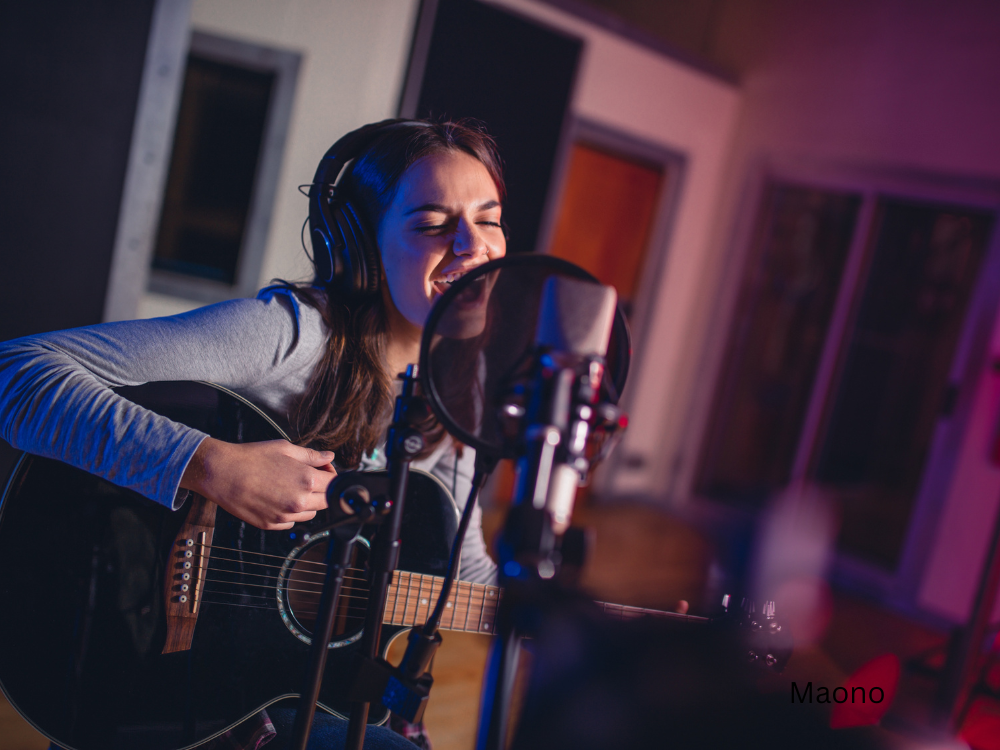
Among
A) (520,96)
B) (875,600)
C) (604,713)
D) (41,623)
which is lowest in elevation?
(875,600)

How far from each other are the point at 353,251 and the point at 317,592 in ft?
1.80

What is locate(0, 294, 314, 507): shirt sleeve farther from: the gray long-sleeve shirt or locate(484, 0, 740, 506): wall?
locate(484, 0, 740, 506): wall

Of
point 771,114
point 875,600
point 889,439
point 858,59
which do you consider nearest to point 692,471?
point 875,600

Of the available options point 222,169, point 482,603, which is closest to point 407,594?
point 482,603

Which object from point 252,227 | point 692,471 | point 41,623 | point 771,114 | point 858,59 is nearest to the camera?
point 41,623

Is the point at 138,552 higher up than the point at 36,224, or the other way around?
the point at 36,224

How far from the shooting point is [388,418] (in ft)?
3.82

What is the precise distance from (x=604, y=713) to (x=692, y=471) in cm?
441

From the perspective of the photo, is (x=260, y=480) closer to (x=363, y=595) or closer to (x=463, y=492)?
(x=363, y=595)

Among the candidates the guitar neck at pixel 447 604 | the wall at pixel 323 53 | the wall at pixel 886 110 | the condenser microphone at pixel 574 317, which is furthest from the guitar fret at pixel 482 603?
the wall at pixel 886 110

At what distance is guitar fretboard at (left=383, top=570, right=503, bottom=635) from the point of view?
108 cm

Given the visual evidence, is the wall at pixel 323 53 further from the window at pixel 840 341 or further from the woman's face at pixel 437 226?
the window at pixel 840 341

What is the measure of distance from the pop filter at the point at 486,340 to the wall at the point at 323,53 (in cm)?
235

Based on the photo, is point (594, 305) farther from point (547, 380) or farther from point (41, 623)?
point (41, 623)
